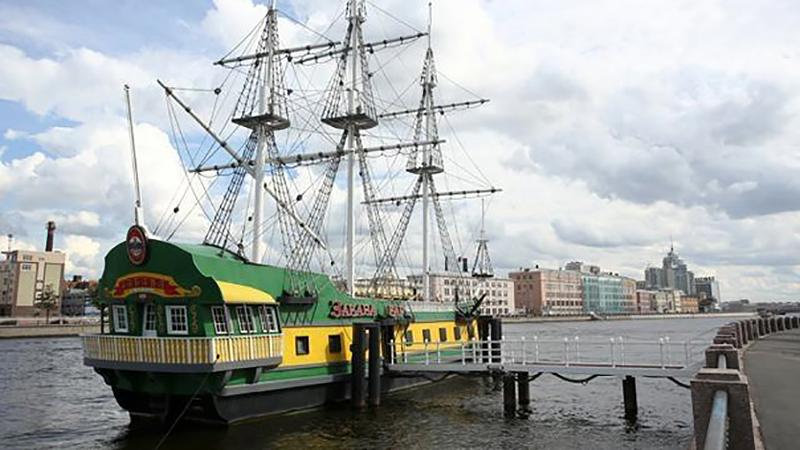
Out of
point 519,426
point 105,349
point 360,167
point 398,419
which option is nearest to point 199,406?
point 105,349

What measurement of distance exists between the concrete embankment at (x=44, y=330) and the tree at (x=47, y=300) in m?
22.3

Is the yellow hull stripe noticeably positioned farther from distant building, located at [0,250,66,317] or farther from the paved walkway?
distant building, located at [0,250,66,317]

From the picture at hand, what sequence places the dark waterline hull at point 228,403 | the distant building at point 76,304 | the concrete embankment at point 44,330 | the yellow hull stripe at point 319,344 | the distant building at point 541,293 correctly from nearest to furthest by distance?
the dark waterline hull at point 228,403, the yellow hull stripe at point 319,344, the concrete embankment at point 44,330, the distant building at point 76,304, the distant building at point 541,293

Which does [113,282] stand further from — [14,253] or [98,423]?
[14,253]

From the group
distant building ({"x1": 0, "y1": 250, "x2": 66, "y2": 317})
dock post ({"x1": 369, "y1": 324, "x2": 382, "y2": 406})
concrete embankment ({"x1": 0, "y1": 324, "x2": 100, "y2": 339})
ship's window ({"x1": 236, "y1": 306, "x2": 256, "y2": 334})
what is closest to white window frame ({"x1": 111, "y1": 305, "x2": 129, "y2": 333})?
ship's window ({"x1": 236, "y1": 306, "x2": 256, "y2": 334})

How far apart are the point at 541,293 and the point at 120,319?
17474 centimetres

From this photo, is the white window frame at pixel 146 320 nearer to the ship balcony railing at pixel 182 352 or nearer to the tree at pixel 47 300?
the ship balcony railing at pixel 182 352

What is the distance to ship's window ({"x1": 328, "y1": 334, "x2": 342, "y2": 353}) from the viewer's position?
27.3 metres

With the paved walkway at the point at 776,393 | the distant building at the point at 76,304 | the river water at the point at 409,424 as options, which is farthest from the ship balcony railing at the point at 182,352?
the distant building at the point at 76,304

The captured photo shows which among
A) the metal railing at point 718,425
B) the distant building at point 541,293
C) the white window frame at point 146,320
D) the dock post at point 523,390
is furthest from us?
the distant building at point 541,293

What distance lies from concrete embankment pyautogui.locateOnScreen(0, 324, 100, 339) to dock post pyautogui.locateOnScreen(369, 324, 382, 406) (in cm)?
6904

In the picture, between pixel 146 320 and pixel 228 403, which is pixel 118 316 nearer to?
pixel 146 320

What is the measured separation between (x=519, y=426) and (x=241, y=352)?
1099 cm

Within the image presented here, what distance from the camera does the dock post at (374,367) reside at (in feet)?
91.8
